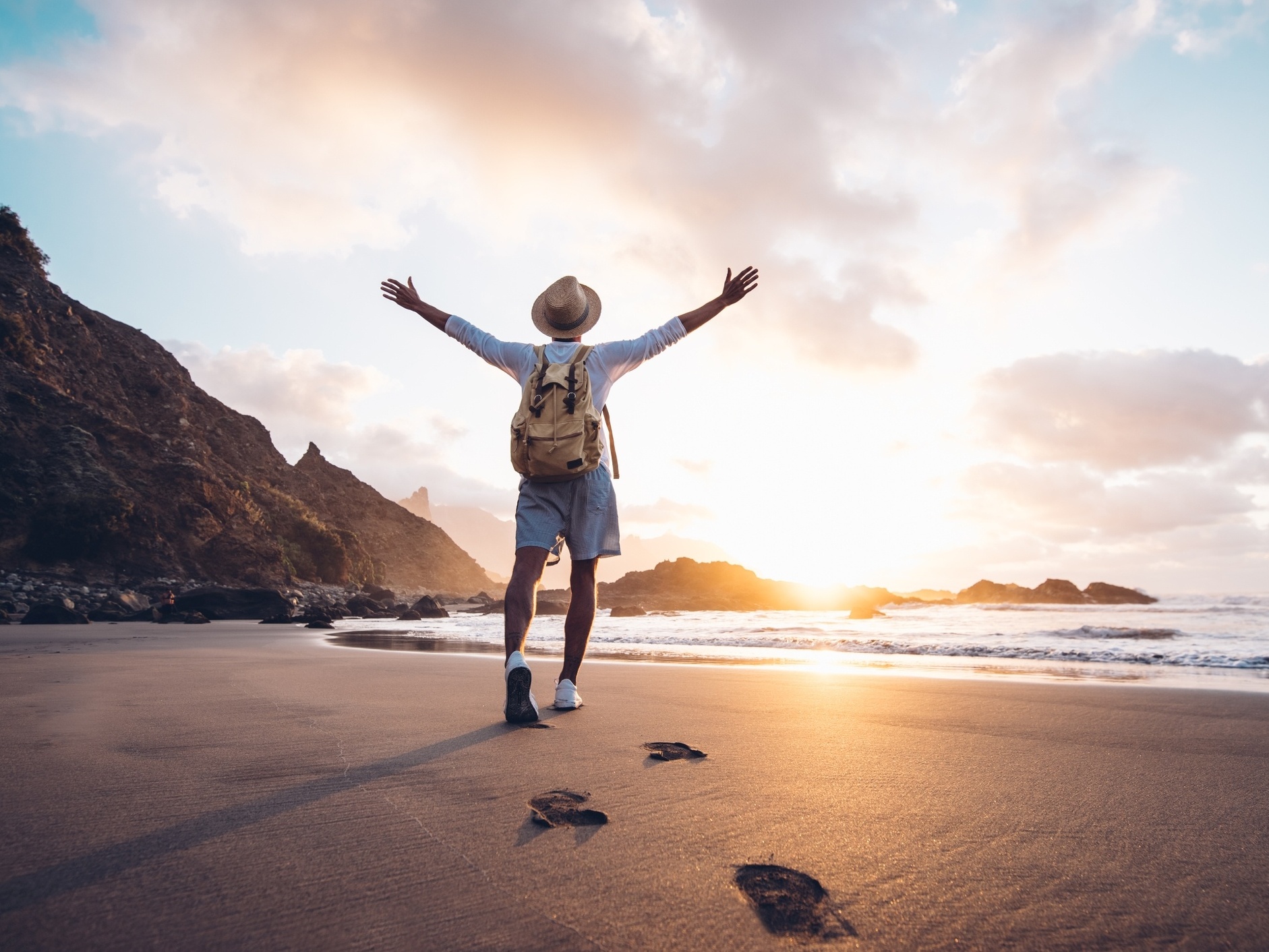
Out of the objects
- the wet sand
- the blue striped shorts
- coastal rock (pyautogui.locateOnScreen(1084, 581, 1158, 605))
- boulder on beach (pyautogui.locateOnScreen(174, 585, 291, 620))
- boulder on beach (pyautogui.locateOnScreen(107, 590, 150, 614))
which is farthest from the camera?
coastal rock (pyautogui.locateOnScreen(1084, 581, 1158, 605))

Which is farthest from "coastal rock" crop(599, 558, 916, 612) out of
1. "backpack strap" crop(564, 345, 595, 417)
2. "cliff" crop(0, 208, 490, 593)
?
"backpack strap" crop(564, 345, 595, 417)

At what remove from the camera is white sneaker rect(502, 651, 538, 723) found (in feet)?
8.89

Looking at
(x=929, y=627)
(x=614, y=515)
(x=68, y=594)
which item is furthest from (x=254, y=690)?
(x=68, y=594)

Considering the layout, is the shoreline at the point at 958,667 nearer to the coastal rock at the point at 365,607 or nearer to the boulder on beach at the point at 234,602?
the boulder on beach at the point at 234,602

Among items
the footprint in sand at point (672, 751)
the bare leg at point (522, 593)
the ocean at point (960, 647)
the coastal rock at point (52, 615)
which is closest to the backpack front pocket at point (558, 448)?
the bare leg at point (522, 593)

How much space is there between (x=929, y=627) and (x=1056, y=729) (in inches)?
492

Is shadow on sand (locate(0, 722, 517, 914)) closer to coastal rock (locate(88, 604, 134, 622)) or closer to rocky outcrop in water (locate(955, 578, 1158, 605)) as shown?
coastal rock (locate(88, 604, 134, 622))

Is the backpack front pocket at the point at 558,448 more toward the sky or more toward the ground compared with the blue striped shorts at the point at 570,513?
more toward the sky

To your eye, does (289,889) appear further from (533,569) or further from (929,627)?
(929,627)

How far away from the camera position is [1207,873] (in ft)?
3.93

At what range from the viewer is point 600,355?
342cm

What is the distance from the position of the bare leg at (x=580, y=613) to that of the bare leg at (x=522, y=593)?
0.20 m

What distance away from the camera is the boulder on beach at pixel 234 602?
2194 cm

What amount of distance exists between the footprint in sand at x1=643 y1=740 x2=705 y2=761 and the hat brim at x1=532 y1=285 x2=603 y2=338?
7.05ft
